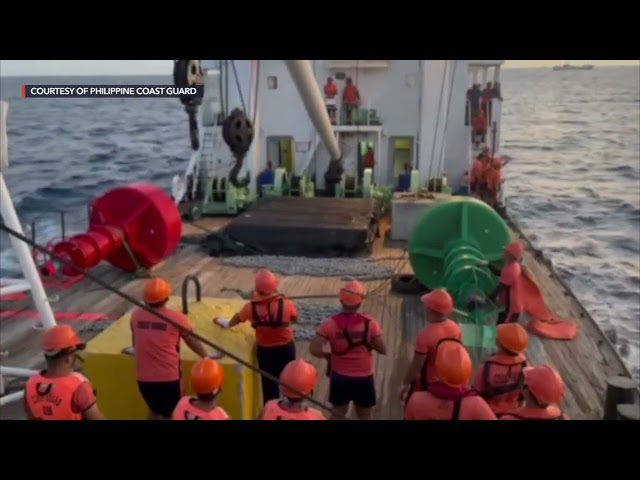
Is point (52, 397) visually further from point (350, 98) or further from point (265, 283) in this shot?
point (350, 98)

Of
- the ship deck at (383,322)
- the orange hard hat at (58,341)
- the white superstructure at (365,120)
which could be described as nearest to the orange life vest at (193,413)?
the orange hard hat at (58,341)

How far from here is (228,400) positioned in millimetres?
4855

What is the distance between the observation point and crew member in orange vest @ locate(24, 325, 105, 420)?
3.60 m

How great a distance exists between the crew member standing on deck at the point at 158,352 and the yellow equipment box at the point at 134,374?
23 cm

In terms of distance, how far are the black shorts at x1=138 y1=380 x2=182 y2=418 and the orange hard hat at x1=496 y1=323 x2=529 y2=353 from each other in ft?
7.69

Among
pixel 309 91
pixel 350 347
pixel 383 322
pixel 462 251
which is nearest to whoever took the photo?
pixel 350 347

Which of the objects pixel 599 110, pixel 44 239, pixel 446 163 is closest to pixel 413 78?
pixel 446 163

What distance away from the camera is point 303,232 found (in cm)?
1116

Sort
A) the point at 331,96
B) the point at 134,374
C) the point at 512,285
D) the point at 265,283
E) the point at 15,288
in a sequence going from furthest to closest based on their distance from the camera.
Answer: the point at 331,96 → the point at 512,285 → the point at 15,288 → the point at 265,283 → the point at 134,374

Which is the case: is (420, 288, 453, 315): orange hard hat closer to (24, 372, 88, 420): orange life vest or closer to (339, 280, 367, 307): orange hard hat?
(339, 280, 367, 307): orange hard hat

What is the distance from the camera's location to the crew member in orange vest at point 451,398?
3502mm

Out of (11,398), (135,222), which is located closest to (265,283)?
(11,398)

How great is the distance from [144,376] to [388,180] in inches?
490

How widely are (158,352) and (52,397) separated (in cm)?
107
